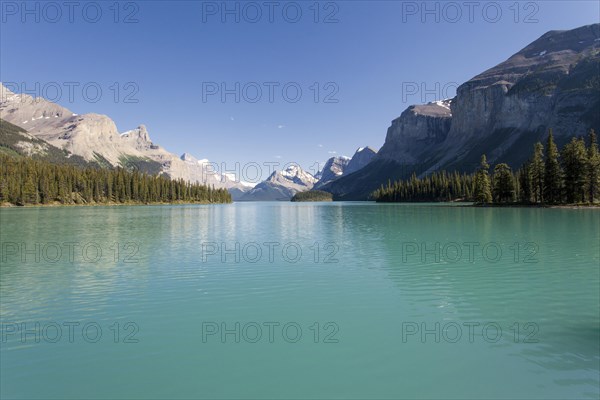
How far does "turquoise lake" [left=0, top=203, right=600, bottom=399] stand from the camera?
11688 millimetres

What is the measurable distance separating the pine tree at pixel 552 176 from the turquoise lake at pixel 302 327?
339ft

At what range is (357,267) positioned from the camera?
31391 millimetres

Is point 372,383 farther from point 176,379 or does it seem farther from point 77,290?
point 77,290

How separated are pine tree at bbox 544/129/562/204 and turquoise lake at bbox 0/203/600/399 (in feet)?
339

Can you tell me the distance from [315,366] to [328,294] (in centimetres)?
1009

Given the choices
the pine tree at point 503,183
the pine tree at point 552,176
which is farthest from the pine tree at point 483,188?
the pine tree at point 552,176

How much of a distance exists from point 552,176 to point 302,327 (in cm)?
13487

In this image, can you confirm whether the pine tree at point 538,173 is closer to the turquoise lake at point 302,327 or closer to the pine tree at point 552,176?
the pine tree at point 552,176

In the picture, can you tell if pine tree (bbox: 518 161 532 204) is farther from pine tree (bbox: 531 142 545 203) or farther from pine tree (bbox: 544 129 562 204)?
pine tree (bbox: 544 129 562 204)

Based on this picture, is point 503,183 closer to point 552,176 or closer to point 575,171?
point 552,176

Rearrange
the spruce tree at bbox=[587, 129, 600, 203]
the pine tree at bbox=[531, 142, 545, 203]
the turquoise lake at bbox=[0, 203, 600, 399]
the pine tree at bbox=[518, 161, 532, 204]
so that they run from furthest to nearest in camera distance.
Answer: the pine tree at bbox=[518, 161, 532, 204] → the pine tree at bbox=[531, 142, 545, 203] → the spruce tree at bbox=[587, 129, 600, 203] → the turquoise lake at bbox=[0, 203, 600, 399]

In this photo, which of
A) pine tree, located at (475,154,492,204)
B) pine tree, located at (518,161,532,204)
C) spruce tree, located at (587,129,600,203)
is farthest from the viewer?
pine tree, located at (475,154,492,204)

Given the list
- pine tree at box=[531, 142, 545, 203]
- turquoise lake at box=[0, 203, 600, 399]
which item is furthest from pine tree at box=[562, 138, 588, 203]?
turquoise lake at box=[0, 203, 600, 399]

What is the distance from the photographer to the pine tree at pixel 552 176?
120 meters
